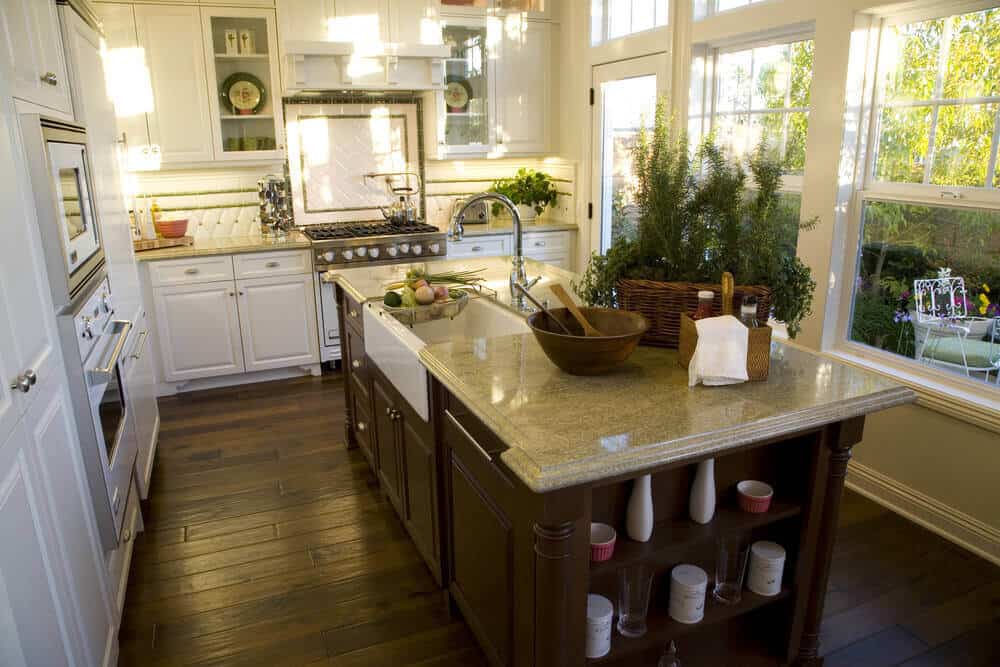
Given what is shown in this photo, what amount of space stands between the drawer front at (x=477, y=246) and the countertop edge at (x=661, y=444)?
330cm

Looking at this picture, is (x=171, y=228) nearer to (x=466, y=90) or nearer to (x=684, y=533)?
(x=466, y=90)

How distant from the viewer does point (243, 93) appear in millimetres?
4531

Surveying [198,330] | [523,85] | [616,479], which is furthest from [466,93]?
[616,479]

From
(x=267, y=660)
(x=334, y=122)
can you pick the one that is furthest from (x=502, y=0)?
(x=267, y=660)

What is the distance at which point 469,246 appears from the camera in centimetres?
510

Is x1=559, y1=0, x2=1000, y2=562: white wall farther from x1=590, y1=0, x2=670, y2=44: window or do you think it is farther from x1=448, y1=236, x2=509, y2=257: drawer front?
x1=448, y1=236, x2=509, y2=257: drawer front

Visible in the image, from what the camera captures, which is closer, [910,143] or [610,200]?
[910,143]

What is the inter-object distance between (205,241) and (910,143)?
13.5 feet

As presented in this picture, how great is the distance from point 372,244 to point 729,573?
10.8 feet

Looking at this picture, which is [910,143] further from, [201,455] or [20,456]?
[201,455]

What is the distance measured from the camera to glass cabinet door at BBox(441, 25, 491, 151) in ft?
16.4

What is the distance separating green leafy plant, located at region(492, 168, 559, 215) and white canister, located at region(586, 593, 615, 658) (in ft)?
12.8

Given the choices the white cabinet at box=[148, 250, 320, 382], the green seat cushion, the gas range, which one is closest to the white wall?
the green seat cushion

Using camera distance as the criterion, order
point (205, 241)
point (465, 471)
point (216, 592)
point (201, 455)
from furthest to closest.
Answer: point (205, 241) < point (201, 455) < point (216, 592) < point (465, 471)
